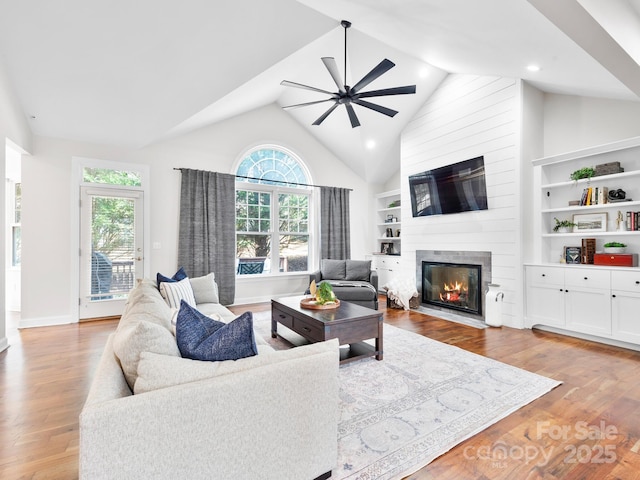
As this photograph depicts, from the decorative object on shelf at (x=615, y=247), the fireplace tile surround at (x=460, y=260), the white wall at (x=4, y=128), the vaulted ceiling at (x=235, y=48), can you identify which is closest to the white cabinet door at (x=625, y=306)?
the decorative object on shelf at (x=615, y=247)

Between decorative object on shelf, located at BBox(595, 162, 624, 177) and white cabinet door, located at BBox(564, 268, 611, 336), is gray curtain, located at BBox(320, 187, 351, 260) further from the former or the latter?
decorative object on shelf, located at BBox(595, 162, 624, 177)

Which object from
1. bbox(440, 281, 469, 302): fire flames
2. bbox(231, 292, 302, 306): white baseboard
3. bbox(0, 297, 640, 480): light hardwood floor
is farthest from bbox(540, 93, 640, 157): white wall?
bbox(231, 292, 302, 306): white baseboard

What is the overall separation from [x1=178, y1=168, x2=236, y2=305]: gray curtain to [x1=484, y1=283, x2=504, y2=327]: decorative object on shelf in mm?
4004

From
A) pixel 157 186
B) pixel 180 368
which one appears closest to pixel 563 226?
pixel 180 368

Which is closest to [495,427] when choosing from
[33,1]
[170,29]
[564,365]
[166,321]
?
[564,365]

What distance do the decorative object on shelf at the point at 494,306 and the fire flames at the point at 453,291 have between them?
0.60 meters

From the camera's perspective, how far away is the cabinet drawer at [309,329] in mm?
2944

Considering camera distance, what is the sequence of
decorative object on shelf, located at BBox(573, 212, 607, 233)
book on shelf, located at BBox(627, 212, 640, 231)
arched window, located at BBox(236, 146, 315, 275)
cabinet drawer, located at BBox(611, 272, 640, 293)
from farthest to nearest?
arched window, located at BBox(236, 146, 315, 275)
decorative object on shelf, located at BBox(573, 212, 607, 233)
book on shelf, located at BBox(627, 212, 640, 231)
cabinet drawer, located at BBox(611, 272, 640, 293)

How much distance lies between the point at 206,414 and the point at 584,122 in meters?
5.27

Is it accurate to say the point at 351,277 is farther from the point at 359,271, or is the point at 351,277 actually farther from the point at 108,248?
the point at 108,248

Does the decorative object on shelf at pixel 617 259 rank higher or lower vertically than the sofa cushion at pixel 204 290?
higher

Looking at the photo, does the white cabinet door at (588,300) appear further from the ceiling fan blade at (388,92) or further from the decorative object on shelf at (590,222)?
the ceiling fan blade at (388,92)

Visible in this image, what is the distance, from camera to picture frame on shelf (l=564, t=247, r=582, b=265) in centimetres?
407

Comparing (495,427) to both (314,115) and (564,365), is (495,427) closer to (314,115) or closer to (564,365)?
(564,365)
